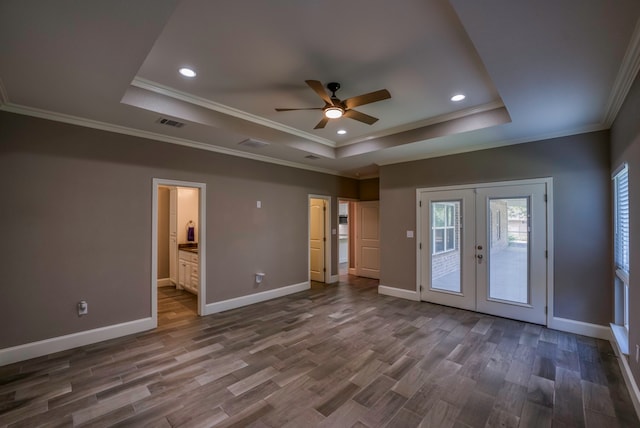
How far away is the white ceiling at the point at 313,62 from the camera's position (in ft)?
5.89

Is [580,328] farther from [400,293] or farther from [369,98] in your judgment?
[369,98]

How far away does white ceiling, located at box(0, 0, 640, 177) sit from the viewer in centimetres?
179

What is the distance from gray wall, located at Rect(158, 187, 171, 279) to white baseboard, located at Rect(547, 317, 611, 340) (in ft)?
24.7

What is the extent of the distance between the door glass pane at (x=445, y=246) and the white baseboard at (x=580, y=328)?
1293 millimetres

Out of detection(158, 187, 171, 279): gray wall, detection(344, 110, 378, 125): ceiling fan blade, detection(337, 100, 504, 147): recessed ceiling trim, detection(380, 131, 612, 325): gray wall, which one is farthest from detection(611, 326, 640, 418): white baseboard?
detection(158, 187, 171, 279): gray wall

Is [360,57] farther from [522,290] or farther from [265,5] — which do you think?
[522,290]

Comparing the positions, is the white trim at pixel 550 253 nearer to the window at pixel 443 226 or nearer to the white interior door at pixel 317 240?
the window at pixel 443 226

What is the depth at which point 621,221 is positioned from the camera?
3162 mm

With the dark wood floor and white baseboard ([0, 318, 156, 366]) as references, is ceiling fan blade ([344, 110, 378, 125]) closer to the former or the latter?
the dark wood floor

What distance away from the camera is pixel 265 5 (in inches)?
76.3

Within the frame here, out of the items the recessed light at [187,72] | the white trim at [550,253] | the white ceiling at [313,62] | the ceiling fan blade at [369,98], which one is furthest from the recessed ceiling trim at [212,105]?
the white trim at [550,253]

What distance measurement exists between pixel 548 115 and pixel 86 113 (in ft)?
17.8

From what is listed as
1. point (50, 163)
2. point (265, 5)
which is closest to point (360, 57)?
point (265, 5)

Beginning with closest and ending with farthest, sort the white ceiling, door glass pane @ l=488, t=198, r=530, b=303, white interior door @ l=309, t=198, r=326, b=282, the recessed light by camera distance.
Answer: the white ceiling < the recessed light < door glass pane @ l=488, t=198, r=530, b=303 < white interior door @ l=309, t=198, r=326, b=282
